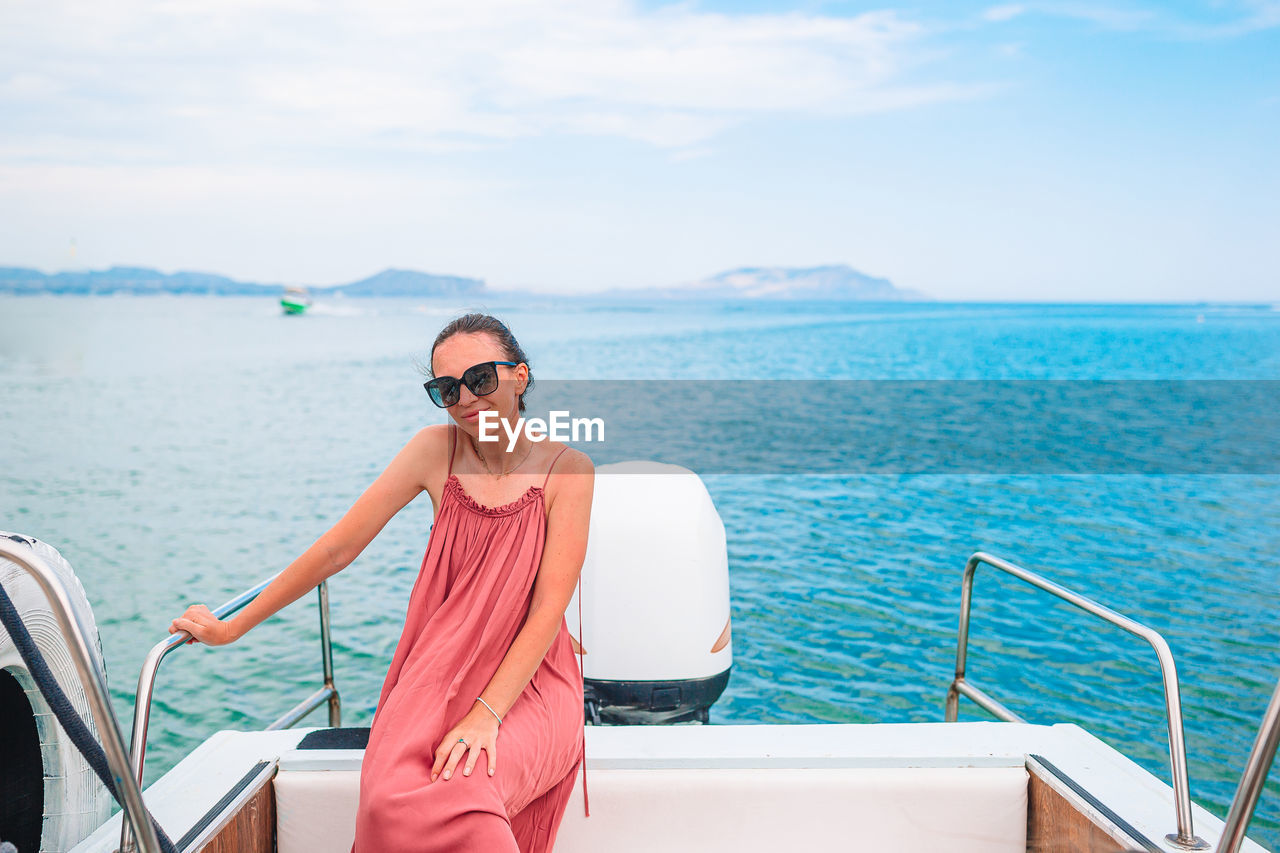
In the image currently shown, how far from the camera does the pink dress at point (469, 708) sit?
4.98ft

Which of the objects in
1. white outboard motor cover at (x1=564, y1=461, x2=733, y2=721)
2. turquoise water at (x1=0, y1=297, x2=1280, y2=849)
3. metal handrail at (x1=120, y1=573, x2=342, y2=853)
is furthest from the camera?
turquoise water at (x1=0, y1=297, x2=1280, y2=849)

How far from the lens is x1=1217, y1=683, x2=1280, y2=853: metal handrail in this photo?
1042 mm

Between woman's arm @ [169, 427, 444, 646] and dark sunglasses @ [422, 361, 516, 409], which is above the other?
dark sunglasses @ [422, 361, 516, 409]

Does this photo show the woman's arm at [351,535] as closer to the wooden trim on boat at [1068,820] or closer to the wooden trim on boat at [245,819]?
the wooden trim on boat at [245,819]

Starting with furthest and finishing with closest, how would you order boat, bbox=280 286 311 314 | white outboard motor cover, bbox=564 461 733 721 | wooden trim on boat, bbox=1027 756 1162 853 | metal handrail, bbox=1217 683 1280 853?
1. boat, bbox=280 286 311 314
2. white outboard motor cover, bbox=564 461 733 721
3. wooden trim on boat, bbox=1027 756 1162 853
4. metal handrail, bbox=1217 683 1280 853

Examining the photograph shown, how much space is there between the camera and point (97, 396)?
76.0ft

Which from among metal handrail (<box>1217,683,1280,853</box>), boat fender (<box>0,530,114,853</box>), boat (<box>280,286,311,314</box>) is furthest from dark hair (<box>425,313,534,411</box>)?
boat (<box>280,286,311,314</box>)

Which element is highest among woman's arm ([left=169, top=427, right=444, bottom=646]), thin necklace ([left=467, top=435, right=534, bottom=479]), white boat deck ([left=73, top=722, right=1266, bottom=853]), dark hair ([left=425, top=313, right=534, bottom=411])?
dark hair ([left=425, top=313, right=534, bottom=411])

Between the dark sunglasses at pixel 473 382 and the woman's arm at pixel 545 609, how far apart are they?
22cm

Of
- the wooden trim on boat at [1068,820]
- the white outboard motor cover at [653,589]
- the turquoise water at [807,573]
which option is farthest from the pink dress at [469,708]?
the turquoise water at [807,573]

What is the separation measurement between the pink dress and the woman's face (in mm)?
134

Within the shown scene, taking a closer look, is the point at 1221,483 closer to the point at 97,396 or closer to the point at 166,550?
the point at 166,550

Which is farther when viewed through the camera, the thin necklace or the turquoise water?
the turquoise water

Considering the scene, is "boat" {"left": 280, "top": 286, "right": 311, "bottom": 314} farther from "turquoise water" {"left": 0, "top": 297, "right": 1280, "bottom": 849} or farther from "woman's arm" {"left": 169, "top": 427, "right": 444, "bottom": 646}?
"woman's arm" {"left": 169, "top": 427, "right": 444, "bottom": 646}
